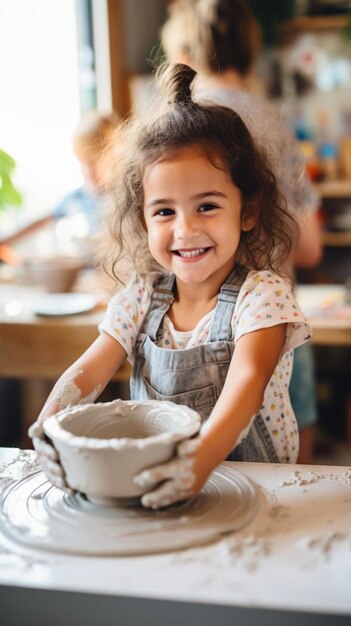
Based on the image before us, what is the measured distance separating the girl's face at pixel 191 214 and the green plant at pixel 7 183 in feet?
1.19

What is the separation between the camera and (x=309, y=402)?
81.7 inches

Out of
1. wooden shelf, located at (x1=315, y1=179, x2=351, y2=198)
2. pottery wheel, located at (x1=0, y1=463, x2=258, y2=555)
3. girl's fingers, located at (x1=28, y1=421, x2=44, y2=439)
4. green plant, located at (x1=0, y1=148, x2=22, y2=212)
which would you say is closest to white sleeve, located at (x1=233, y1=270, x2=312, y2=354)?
pottery wheel, located at (x1=0, y1=463, x2=258, y2=555)

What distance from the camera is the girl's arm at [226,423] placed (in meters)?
0.92

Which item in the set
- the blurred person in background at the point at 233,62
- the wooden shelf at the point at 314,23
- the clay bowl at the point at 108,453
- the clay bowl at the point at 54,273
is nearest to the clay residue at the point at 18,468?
the clay bowl at the point at 108,453

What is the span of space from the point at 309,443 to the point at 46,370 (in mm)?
859

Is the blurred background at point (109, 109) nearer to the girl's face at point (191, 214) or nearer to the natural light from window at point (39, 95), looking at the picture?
the natural light from window at point (39, 95)

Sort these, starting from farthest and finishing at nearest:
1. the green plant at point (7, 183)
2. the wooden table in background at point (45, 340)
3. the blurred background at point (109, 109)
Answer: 1. the blurred background at point (109, 109)
2. the wooden table in background at point (45, 340)
3. the green plant at point (7, 183)

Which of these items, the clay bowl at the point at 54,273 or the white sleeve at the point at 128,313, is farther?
the clay bowl at the point at 54,273

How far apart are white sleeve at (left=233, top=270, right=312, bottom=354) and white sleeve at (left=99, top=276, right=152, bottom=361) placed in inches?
8.2

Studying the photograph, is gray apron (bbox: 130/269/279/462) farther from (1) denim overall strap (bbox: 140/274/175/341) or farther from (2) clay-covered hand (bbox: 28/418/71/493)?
(2) clay-covered hand (bbox: 28/418/71/493)

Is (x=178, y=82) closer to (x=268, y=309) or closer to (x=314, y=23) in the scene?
(x=268, y=309)

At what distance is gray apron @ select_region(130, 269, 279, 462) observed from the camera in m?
1.24

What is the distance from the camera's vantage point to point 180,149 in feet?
3.96

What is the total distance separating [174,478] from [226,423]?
0.14 m
